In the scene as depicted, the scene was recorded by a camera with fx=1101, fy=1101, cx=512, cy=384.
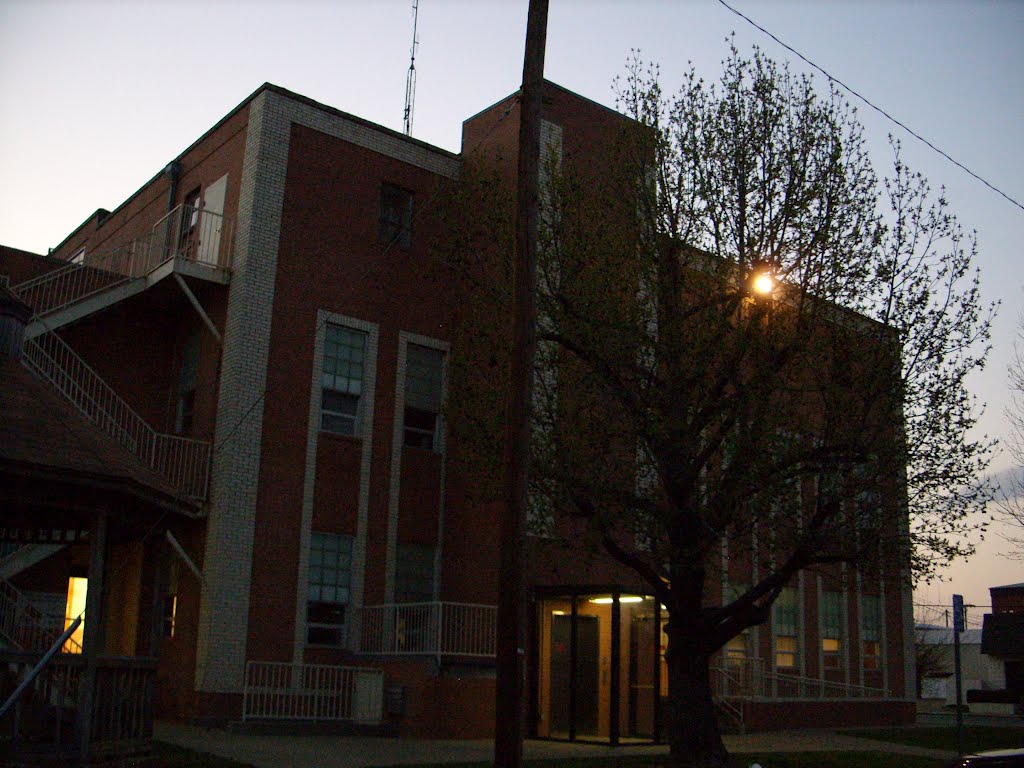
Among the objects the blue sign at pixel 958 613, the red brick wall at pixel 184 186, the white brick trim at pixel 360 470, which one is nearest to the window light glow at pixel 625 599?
the white brick trim at pixel 360 470

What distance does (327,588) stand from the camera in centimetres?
2188

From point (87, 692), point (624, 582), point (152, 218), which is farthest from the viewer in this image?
point (152, 218)

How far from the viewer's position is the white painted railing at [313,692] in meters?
20.0

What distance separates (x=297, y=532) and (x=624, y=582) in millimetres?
7257

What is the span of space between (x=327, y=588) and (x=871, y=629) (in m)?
18.6

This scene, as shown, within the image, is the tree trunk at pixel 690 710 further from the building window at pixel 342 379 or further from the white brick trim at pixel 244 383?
the building window at pixel 342 379

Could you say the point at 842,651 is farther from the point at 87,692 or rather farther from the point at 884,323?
the point at 87,692

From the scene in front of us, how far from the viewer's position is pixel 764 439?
15797 mm

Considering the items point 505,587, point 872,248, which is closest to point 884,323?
point 872,248

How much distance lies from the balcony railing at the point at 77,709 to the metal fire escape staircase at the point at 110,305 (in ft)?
23.4

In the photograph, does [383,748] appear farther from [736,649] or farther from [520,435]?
[736,649]

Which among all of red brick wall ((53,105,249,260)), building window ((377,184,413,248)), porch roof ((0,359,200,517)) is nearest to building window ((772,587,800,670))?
building window ((377,184,413,248))

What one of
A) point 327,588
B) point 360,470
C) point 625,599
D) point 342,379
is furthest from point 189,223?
point 625,599

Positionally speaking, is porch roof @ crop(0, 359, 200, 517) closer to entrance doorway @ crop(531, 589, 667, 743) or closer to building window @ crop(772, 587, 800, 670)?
entrance doorway @ crop(531, 589, 667, 743)
